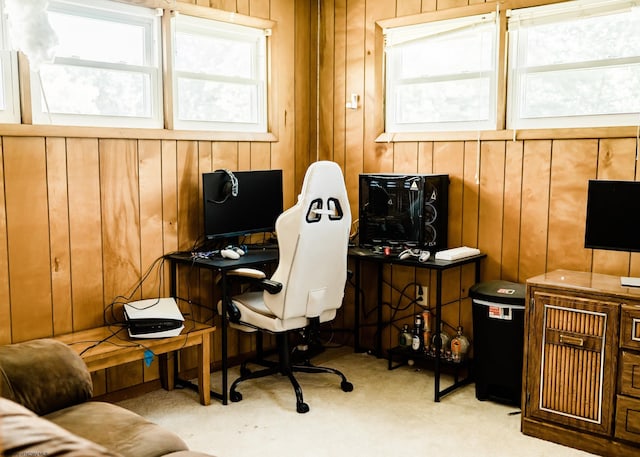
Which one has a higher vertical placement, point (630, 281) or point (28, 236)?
point (28, 236)

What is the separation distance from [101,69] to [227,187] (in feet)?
3.19

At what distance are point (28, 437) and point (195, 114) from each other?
10.5 ft

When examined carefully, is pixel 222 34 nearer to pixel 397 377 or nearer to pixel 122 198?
pixel 122 198

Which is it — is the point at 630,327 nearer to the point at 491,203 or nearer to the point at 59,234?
the point at 491,203

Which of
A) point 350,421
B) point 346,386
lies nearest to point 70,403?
point 350,421

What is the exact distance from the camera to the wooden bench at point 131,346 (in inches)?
127

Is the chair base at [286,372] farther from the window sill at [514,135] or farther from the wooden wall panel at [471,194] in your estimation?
the window sill at [514,135]

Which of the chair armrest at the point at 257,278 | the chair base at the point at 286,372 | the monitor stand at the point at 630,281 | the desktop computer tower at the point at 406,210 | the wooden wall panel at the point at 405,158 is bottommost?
the chair base at the point at 286,372

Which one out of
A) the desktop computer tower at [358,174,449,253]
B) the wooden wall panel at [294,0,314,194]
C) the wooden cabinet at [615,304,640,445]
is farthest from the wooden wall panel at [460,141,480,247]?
the wooden cabinet at [615,304,640,445]

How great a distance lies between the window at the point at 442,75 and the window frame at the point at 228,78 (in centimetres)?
84

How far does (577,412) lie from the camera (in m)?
3.13

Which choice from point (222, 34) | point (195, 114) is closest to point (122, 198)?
point (195, 114)

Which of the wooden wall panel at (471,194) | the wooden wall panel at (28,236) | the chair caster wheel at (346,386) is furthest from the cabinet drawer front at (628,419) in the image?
the wooden wall panel at (28,236)

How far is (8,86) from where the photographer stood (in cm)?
327
